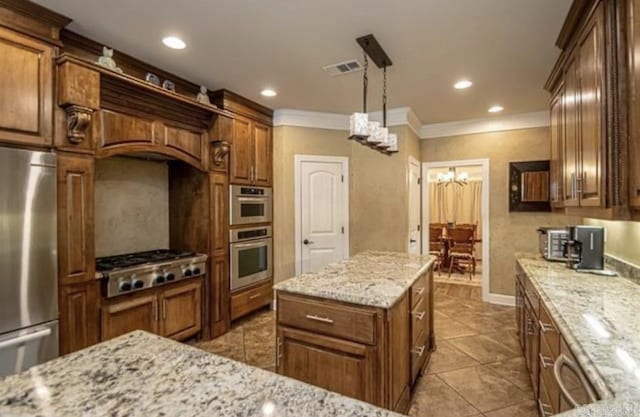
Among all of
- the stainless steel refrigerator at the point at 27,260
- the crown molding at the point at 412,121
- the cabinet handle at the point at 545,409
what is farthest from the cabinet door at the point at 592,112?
the stainless steel refrigerator at the point at 27,260

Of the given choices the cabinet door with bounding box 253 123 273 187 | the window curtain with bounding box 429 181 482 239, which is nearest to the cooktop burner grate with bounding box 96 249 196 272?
the cabinet door with bounding box 253 123 273 187

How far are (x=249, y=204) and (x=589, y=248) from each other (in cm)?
328

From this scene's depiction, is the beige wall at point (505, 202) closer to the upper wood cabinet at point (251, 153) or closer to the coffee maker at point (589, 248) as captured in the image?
the coffee maker at point (589, 248)

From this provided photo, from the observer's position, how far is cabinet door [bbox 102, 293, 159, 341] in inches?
102

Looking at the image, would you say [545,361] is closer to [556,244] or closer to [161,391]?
[556,244]

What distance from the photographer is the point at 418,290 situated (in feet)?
8.10

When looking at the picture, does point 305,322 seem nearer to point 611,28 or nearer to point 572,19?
point 611,28

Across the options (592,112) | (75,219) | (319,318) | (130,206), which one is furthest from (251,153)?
(592,112)

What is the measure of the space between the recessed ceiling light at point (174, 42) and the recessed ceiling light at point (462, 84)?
8.52 ft

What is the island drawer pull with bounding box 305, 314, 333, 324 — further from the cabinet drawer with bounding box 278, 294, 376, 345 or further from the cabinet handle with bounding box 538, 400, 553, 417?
the cabinet handle with bounding box 538, 400, 553, 417

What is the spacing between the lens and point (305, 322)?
1.98m

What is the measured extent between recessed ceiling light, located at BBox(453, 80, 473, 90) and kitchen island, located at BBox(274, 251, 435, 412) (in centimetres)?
217

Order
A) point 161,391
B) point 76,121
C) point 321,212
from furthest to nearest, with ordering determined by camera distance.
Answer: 1. point 321,212
2. point 76,121
3. point 161,391

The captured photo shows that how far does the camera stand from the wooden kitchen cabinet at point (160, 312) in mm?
2646
